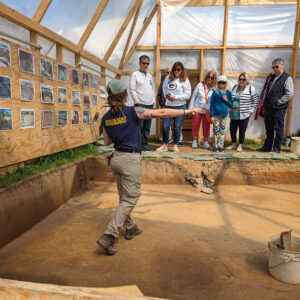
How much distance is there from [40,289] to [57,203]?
2931mm

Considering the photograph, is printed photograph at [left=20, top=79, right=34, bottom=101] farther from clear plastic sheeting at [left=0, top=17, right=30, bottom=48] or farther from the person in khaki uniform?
the person in khaki uniform

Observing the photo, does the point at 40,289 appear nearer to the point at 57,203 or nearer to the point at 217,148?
the point at 57,203

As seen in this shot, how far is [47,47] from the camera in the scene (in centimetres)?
419

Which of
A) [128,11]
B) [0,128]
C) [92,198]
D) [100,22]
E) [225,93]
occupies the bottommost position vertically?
[92,198]

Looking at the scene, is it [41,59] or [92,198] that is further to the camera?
[92,198]

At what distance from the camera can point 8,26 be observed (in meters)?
3.27

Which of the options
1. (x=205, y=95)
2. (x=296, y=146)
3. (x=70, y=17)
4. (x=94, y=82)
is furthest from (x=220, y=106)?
(x=70, y=17)

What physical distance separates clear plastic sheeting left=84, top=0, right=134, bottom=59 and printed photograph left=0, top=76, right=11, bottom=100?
2.57 m

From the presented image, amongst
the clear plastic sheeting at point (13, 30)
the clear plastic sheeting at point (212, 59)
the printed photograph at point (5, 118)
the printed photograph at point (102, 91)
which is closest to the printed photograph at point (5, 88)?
the printed photograph at point (5, 118)

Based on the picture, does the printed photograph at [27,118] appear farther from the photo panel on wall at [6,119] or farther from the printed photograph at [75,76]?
the printed photograph at [75,76]

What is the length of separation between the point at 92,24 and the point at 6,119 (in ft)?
8.79

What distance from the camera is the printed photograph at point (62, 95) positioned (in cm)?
427

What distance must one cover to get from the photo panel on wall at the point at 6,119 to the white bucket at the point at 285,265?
9.87 feet

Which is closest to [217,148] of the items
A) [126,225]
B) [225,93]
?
[225,93]
